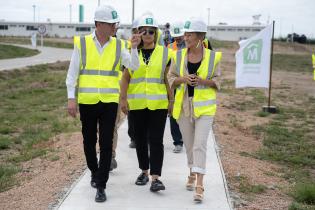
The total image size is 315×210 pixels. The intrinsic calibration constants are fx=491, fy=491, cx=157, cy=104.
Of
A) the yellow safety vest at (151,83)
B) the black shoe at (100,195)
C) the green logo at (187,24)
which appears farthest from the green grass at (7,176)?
the green logo at (187,24)

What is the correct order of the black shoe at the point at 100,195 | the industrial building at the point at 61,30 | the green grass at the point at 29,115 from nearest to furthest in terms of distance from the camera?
the black shoe at the point at 100,195 → the green grass at the point at 29,115 → the industrial building at the point at 61,30

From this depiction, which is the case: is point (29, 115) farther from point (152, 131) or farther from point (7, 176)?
point (152, 131)

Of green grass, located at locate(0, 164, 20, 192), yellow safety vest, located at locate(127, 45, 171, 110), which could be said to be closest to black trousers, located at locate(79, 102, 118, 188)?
yellow safety vest, located at locate(127, 45, 171, 110)

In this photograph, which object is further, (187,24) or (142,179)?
(142,179)

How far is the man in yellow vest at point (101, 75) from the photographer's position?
16.8ft

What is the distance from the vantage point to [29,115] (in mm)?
12750

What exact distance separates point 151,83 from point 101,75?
704 mm

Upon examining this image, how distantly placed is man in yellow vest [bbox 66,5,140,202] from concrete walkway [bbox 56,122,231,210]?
218 mm

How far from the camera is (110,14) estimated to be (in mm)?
5016

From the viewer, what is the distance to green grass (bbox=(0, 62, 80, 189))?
891 cm

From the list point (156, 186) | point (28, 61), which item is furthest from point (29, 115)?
point (28, 61)

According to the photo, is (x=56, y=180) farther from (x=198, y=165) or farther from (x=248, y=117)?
(x=248, y=117)

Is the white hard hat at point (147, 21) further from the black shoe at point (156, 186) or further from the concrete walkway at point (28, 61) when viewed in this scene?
the concrete walkway at point (28, 61)

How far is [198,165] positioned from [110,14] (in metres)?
1.88
